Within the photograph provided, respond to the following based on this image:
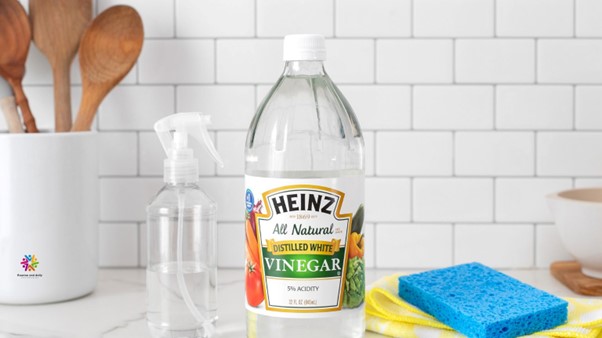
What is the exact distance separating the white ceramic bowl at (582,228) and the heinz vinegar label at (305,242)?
0.42 m

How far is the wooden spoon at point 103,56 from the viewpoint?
123cm

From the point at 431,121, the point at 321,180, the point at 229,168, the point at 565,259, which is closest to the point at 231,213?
the point at 229,168

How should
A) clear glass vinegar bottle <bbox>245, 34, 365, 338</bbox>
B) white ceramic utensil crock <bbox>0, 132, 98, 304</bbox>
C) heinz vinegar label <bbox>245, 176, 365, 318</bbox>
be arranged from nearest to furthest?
1. heinz vinegar label <bbox>245, 176, 365, 318</bbox>
2. clear glass vinegar bottle <bbox>245, 34, 365, 338</bbox>
3. white ceramic utensil crock <bbox>0, 132, 98, 304</bbox>

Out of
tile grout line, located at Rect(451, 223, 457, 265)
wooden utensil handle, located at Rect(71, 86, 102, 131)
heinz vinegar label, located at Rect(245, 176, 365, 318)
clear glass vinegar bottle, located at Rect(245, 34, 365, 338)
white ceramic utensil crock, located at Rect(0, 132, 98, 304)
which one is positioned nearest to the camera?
heinz vinegar label, located at Rect(245, 176, 365, 318)

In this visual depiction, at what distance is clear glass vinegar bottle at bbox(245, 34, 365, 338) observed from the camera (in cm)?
98

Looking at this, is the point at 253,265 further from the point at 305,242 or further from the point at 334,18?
the point at 334,18

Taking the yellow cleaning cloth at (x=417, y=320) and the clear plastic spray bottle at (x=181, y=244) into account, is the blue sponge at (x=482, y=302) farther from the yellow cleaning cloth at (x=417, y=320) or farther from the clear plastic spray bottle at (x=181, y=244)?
the clear plastic spray bottle at (x=181, y=244)

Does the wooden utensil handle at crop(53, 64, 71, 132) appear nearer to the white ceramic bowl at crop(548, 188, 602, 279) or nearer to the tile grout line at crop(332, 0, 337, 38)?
the tile grout line at crop(332, 0, 337, 38)

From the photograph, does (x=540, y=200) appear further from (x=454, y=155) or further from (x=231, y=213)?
(x=231, y=213)

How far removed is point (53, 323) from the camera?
1032mm

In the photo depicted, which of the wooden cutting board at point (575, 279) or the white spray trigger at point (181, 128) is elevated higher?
the white spray trigger at point (181, 128)

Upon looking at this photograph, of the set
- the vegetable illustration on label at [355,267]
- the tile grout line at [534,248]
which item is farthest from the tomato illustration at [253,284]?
the tile grout line at [534,248]

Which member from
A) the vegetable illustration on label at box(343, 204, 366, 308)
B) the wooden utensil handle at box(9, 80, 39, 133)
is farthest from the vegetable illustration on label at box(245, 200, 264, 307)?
the wooden utensil handle at box(9, 80, 39, 133)

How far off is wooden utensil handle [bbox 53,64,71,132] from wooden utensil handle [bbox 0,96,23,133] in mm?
78
